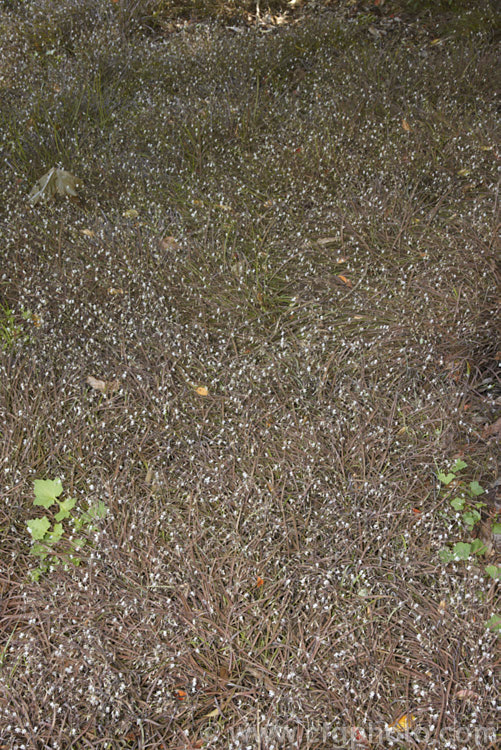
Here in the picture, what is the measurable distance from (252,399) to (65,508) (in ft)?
3.10

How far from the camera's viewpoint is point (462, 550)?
222 cm

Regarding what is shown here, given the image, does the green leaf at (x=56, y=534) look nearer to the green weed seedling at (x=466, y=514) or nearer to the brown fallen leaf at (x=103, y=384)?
the brown fallen leaf at (x=103, y=384)

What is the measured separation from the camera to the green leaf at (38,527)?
7.75 feet

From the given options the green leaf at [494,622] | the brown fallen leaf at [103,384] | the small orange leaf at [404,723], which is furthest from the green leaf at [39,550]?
the green leaf at [494,622]

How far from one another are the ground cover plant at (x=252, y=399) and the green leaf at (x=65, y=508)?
11mm

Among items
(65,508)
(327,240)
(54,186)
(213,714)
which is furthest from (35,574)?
(54,186)

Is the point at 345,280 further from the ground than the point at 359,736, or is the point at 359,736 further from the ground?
the point at 345,280

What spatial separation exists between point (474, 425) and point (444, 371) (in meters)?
0.34

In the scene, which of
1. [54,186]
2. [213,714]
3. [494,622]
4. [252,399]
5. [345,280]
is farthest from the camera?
[54,186]

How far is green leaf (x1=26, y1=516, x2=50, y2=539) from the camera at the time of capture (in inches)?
93.0

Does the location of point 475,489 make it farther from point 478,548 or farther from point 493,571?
point 493,571

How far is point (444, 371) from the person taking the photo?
284 cm

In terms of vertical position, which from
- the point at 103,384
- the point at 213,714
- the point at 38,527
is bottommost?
the point at 213,714

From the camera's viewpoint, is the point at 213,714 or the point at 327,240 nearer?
the point at 213,714
